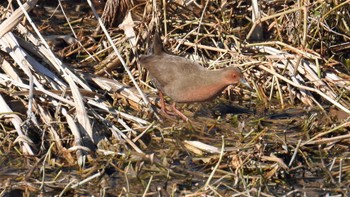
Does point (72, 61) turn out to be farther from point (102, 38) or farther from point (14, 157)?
point (14, 157)

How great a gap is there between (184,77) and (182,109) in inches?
16.8

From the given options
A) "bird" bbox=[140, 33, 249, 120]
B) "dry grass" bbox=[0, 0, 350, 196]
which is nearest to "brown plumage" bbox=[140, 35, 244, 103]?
"bird" bbox=[140, 33, 249, 120]

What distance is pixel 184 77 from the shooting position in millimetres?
6953

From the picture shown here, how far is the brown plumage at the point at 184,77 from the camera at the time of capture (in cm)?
682

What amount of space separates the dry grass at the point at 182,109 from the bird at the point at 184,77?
21 cm

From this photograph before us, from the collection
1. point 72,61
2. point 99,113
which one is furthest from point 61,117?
point 72,61

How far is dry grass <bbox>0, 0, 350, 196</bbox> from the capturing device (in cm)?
586

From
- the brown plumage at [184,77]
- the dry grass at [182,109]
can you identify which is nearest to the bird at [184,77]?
the brown plumage at [184,77]

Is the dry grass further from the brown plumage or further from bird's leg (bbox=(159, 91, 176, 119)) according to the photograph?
the brown plumage

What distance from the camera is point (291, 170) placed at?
5.97 meters

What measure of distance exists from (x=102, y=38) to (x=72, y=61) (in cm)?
39

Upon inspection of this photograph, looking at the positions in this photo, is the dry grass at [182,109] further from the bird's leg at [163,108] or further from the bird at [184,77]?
the bird at [184,77]

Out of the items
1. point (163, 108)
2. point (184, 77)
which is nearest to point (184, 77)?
point (184, 77)

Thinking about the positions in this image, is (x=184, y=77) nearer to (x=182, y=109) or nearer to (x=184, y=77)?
(x=184, y=77)
